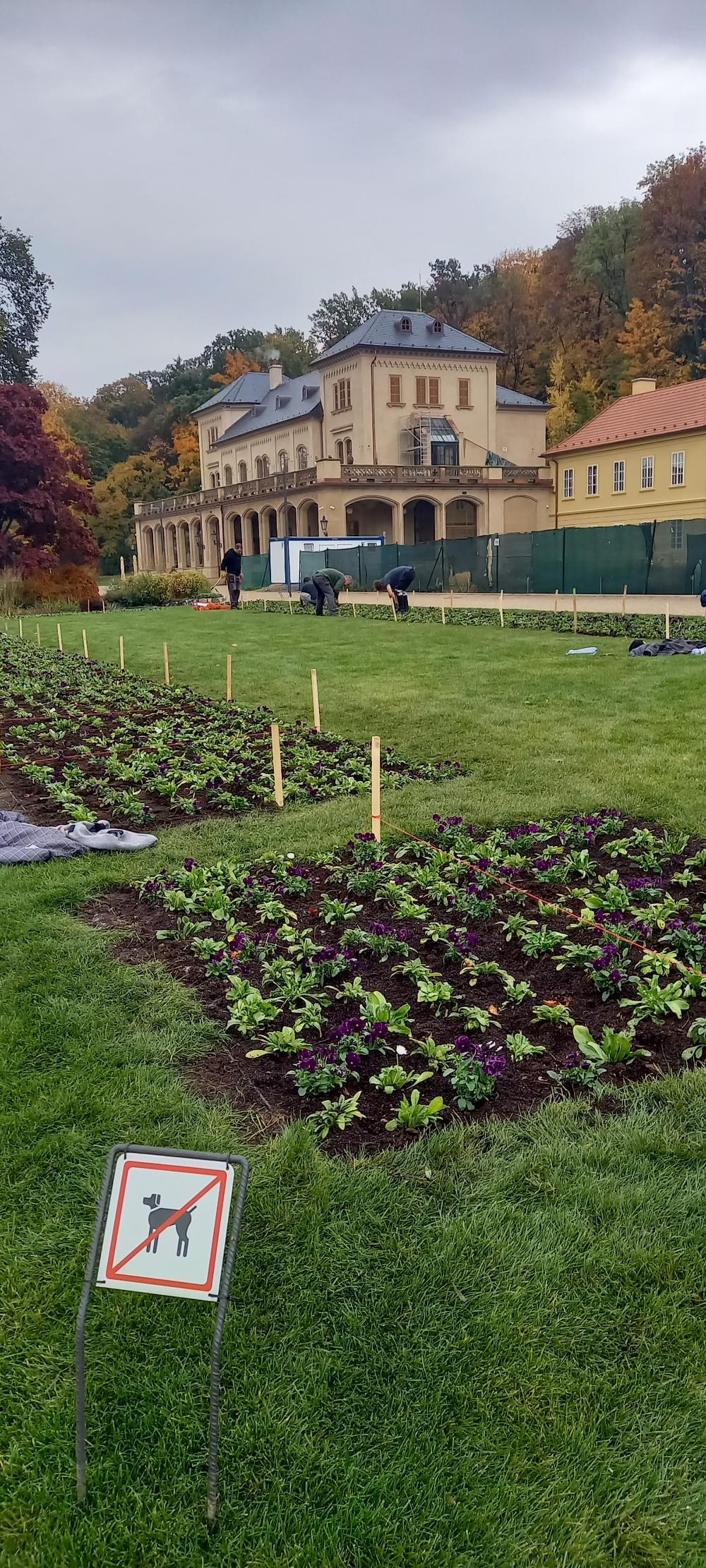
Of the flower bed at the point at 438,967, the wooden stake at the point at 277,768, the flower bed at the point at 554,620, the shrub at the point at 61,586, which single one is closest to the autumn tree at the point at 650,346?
the flower bed at the point at 554,620

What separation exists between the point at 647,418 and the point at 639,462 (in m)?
1.59

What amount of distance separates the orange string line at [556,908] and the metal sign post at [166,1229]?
8.42ft

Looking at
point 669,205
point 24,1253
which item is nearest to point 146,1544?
point 24,1253

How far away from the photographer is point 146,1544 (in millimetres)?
1983

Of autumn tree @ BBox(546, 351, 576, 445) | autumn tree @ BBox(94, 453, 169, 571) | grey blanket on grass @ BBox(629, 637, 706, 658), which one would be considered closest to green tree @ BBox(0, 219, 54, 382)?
autumn tree @ BBox(94, 453, 169, 571)

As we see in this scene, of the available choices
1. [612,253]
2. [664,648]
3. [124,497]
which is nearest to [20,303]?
[124,497]

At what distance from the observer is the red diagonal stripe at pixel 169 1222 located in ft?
6.20

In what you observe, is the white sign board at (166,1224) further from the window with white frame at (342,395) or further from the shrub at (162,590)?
the window with white frame at (342,395)

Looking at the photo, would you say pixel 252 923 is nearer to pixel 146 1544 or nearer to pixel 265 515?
pixel 146 1544

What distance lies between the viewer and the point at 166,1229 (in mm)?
1898

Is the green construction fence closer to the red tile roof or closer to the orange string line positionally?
the red tile roof

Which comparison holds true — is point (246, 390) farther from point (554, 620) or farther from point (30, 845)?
point (30, 845)

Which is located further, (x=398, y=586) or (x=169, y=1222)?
(x=398, y=586)

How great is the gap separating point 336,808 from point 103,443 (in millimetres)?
72973
